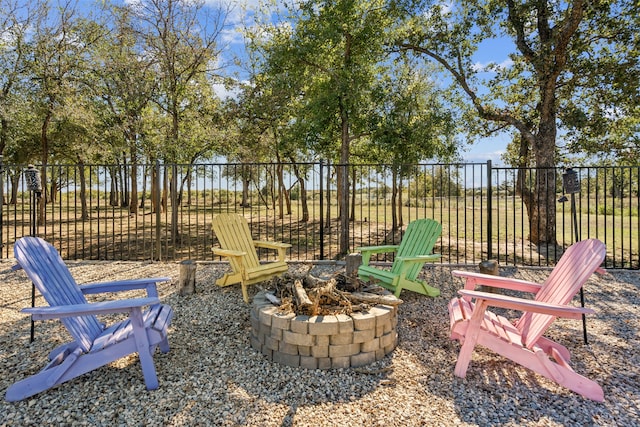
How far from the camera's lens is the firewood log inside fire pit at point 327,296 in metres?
2.82

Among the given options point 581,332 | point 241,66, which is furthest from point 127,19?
point 581,332

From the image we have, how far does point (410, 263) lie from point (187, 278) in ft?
8.94

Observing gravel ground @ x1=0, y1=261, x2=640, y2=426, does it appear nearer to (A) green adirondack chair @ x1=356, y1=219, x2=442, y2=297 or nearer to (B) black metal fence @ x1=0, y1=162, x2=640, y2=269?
(A) green adirondack chair @ x1=356, y1=219, x2=442, y2=297

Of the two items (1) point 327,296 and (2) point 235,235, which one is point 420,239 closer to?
(1) point 327,296

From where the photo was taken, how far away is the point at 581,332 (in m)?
3.31

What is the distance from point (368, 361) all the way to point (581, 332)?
7.21 ft

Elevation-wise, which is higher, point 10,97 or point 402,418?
point 10,97

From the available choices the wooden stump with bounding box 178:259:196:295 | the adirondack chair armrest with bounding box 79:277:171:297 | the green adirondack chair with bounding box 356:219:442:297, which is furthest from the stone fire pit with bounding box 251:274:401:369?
the wooden stump with bounding box 178:259:196:295

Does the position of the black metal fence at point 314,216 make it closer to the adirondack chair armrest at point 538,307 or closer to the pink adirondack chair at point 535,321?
the pink adirondack chair at point 535,321

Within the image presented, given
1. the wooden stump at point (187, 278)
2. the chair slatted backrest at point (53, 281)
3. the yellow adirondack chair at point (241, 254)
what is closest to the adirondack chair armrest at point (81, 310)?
the chair slatted backrest at point (53, 281)

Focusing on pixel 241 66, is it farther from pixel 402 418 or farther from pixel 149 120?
pixel 402 418

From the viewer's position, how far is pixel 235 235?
15.5 feet

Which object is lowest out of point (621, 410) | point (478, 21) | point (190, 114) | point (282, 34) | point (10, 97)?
point (621, 410)

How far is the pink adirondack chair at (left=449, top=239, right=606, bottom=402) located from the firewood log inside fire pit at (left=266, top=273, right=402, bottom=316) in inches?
25.1
